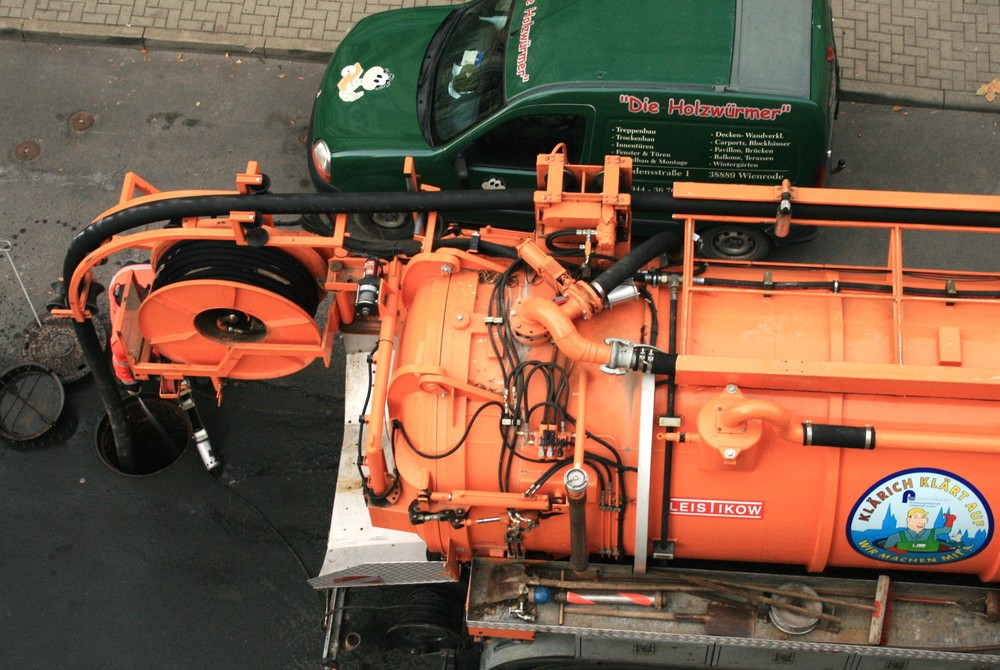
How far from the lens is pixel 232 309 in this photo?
626 centimetres

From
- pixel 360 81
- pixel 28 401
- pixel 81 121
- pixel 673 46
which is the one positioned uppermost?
pixel 673 46

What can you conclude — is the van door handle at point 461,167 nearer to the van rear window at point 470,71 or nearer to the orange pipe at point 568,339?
the van rear window at point 470,71

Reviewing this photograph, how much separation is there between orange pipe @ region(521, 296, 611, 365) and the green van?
276 centimetres

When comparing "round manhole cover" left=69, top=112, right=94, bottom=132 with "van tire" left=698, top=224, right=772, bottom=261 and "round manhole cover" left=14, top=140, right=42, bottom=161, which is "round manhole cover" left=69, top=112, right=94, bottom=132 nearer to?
"round manhole cover" left=14, top=140, right=42, bottom=161

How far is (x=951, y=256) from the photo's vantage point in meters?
8.66

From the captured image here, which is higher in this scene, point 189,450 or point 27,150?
point 27,150

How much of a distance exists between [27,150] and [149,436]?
11.0ft

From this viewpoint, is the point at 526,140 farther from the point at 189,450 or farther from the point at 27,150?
the point at 27,150

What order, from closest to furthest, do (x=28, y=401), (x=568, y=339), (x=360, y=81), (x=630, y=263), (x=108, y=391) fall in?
(x=568, y=339), (x=630, y=263), (x=108, y=391), (x=28, y=401), (x=360, y=81)

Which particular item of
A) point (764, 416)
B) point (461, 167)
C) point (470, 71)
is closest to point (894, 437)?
point (764, 416)

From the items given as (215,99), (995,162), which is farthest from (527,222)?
(995,162)

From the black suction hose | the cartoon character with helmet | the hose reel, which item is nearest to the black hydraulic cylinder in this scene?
the hose reel

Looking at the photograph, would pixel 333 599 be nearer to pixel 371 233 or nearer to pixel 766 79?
pixel 371 233

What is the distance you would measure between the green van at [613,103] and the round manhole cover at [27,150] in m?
3.12
